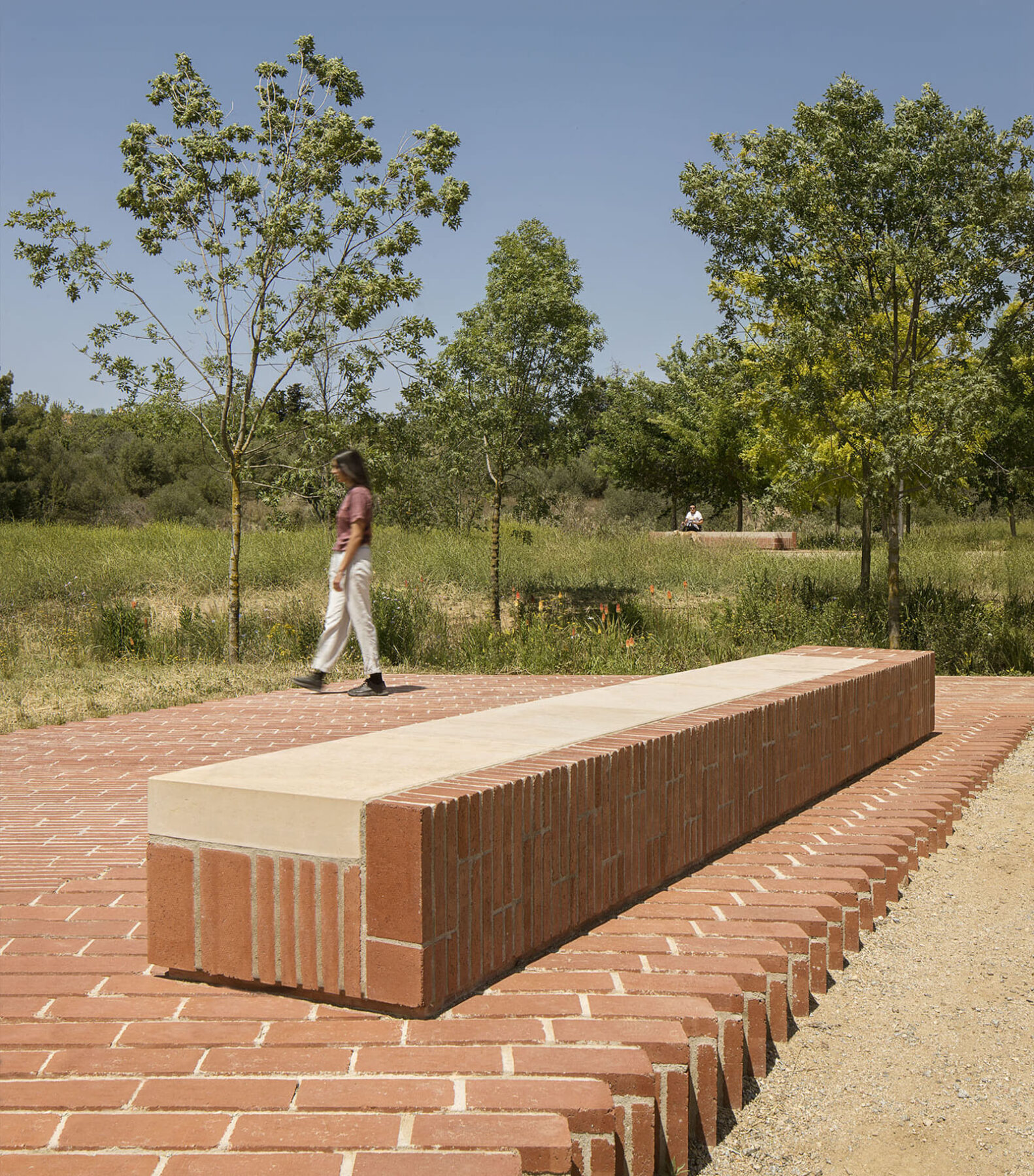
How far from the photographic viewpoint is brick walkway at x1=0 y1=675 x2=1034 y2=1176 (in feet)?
7.53

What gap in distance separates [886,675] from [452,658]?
241 inches

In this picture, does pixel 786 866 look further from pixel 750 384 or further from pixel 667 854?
pixel 750 384

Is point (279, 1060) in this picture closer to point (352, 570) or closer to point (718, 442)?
point (352, 570)

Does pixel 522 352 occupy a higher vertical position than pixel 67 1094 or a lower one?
higher

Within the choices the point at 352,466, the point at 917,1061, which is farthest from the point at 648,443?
the point at 917,1061

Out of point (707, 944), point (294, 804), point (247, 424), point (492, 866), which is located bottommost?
point (707, 944)

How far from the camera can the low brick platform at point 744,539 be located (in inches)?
1020

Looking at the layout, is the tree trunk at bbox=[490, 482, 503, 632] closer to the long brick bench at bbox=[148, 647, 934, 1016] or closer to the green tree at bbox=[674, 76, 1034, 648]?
the green tree at bbox=[674, 76, 1034, 648]

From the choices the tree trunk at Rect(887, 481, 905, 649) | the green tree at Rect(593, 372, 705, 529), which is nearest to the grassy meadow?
the tree trunk at Rect(887, 481, 905, 649)

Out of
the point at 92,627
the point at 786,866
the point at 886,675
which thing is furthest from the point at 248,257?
the point at 786,866

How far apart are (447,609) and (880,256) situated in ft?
26.1

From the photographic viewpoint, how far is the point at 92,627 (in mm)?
12547

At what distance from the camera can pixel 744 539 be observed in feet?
87.8

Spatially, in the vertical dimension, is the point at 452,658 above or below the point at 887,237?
below
